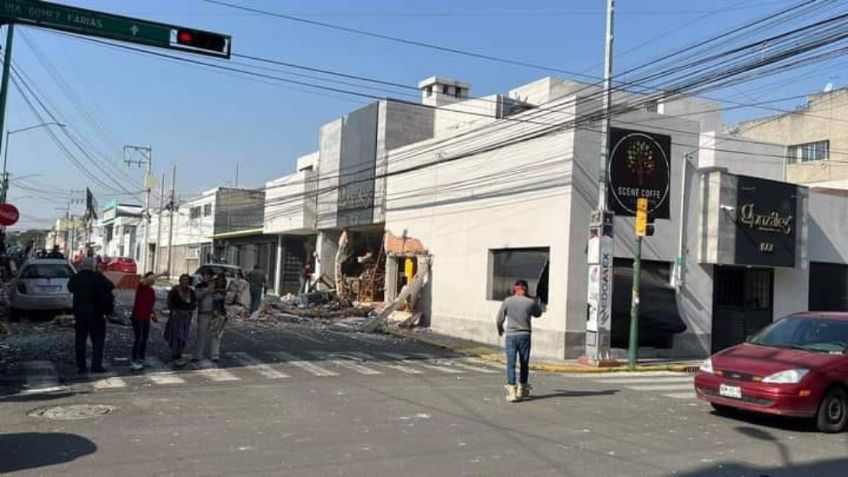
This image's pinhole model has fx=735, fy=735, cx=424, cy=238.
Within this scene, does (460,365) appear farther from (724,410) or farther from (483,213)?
(483,213)

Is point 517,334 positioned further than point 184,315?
No

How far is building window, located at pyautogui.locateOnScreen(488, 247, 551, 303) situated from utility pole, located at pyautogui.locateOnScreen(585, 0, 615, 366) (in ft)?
6.28

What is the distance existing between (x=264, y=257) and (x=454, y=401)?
35233mm

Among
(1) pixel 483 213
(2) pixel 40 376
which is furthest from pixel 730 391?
(1) pixel 483 213

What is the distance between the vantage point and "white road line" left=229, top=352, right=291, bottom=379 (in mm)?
12821

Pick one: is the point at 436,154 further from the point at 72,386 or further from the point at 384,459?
the point at 384,459

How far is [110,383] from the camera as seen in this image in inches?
446

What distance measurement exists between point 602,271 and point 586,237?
1.56 m

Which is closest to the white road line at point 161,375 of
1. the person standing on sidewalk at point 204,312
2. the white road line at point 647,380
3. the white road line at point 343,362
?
the person standing on sidewalk at point 204,312

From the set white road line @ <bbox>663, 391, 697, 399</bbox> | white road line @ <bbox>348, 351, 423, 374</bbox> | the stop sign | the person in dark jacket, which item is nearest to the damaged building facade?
white road line @ <bbox>348, 351, 423, 374</bbox>

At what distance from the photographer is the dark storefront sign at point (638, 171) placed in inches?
736

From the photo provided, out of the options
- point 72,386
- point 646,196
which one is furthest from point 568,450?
point 646,196

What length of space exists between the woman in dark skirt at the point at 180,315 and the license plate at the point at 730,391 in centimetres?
916

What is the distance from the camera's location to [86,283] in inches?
481
